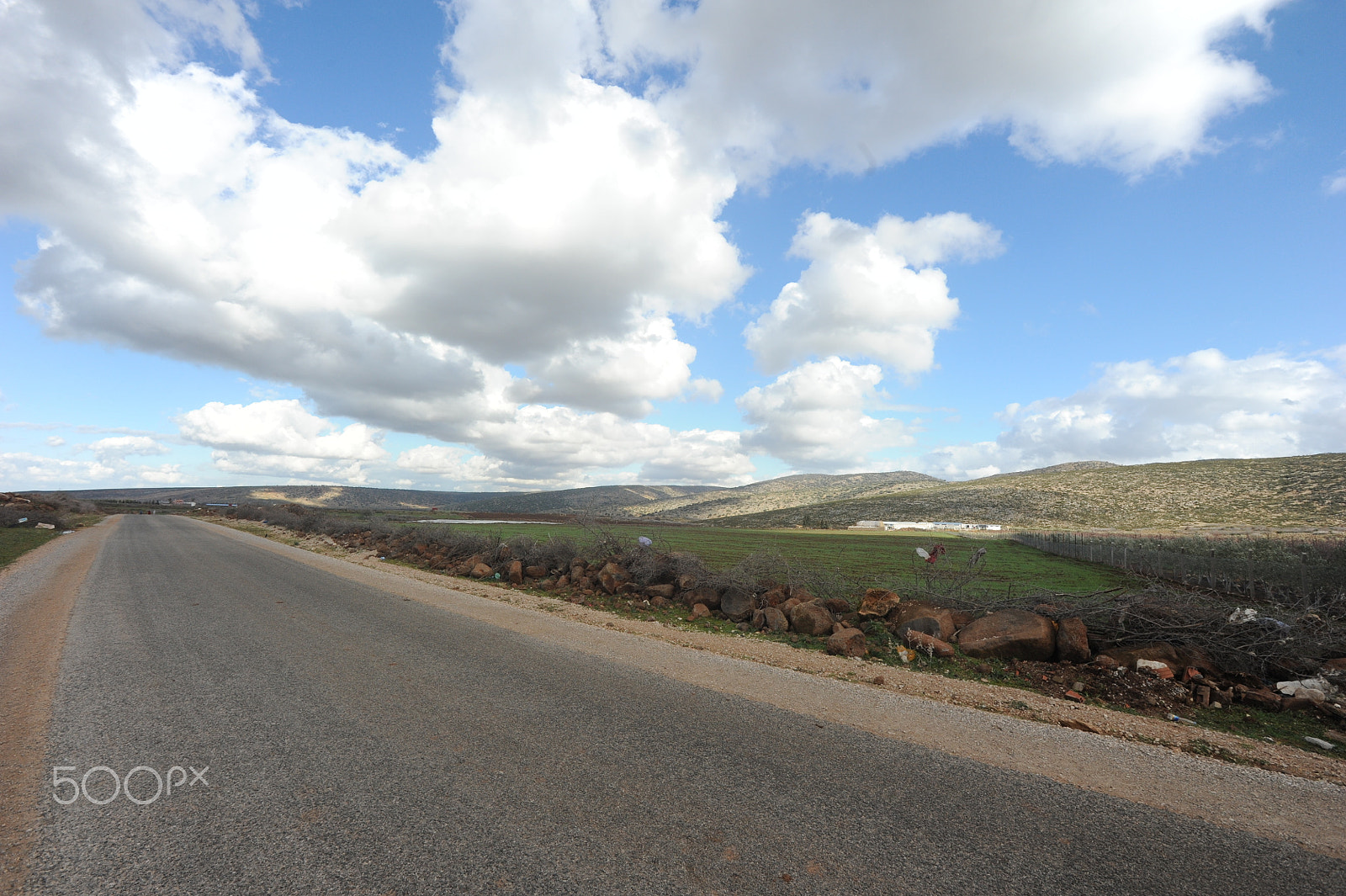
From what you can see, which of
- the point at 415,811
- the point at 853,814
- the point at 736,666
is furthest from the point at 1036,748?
the point at 415,811

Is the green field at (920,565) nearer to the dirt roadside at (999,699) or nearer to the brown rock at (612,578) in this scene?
the brown rock at (612,578)

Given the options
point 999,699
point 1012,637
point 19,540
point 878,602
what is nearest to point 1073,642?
point 1012,637

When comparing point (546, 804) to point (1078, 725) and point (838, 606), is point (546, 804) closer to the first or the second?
point (1078, 725)

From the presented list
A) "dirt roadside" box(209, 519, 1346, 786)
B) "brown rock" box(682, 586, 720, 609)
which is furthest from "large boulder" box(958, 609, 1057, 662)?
"brown rock" box(682, 586, 720, 609)

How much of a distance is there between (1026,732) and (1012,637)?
3974 millimetres

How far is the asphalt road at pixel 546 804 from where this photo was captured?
11.0 ft

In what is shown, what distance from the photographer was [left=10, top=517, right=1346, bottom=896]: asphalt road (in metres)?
3.36

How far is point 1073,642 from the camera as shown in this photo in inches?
Result: 365

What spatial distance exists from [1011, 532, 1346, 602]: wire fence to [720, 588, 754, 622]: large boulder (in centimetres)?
962

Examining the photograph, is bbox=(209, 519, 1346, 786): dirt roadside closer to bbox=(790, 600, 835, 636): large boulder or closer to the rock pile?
the rock pile

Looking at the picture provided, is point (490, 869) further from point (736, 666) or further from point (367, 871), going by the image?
point (736, 666)

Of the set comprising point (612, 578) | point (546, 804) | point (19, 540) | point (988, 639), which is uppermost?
point (19, 540)

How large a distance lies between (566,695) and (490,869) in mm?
3301

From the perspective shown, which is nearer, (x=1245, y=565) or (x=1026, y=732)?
(x=1026, y=732)
